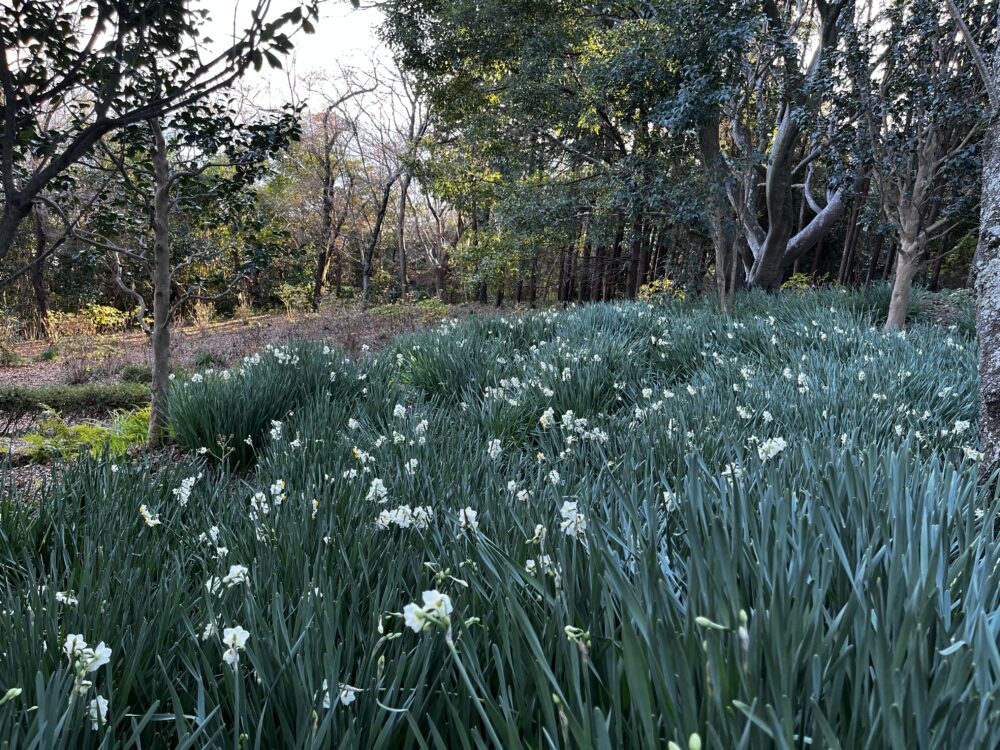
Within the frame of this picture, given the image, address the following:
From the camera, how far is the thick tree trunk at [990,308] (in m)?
1.93

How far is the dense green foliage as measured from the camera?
0.76 metres

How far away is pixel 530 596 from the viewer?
114 centimetres

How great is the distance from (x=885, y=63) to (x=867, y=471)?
281 inches

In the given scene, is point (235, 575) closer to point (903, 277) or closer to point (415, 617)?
point (415, 617)

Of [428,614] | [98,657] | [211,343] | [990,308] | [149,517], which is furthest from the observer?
[211,343]

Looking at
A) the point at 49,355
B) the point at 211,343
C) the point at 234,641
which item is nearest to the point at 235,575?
the point at 234,641

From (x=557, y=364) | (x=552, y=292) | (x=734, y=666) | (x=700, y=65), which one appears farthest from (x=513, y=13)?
(x=552, y=292)

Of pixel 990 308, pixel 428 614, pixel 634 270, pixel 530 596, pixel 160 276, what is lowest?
pixel 530 596

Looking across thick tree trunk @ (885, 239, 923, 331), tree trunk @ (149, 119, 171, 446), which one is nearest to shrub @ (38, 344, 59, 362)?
tree trunk @ (149, 119, 171, 446)

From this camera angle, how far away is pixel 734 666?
788 mm

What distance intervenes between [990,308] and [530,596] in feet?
6.62

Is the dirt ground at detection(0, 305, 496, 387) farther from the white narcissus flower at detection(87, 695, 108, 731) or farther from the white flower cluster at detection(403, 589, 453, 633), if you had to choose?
the white flower cluster at detection(403, 589, 453, 633)

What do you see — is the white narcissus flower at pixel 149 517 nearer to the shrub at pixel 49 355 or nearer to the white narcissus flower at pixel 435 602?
the white narcissus flower at pixel 435 602

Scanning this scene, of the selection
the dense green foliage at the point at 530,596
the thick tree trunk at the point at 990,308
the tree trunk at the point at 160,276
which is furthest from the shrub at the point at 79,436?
the thick tree trunk at the point at 990,308
